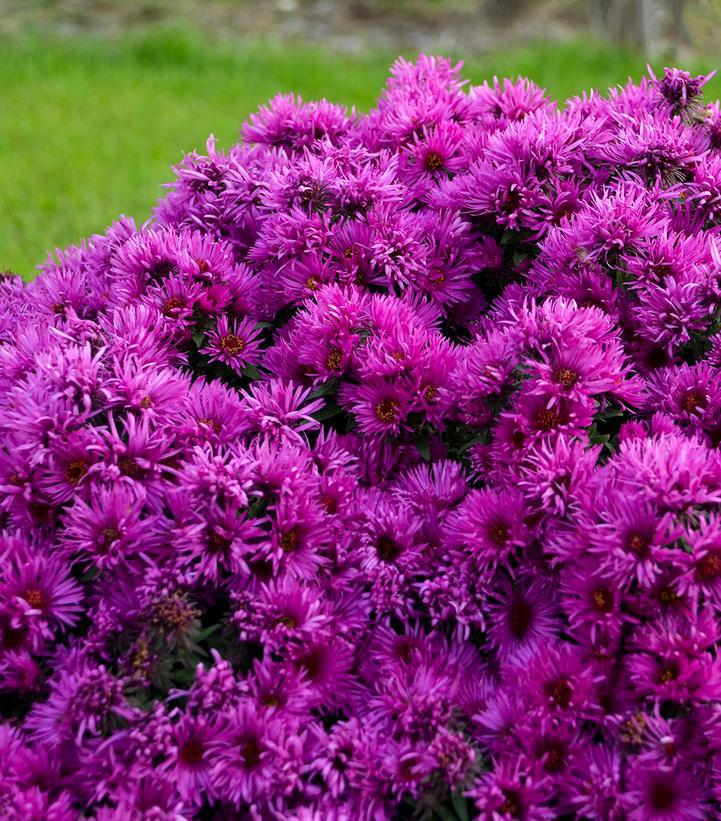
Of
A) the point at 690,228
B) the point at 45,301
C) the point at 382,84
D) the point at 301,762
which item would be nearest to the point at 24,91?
the point at 382,84

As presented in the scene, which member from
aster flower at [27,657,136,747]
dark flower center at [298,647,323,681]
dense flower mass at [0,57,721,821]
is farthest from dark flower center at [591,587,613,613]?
aster flower at [27,657,136,747]

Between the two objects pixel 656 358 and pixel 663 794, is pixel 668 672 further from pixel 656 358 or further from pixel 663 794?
pixel 656 358

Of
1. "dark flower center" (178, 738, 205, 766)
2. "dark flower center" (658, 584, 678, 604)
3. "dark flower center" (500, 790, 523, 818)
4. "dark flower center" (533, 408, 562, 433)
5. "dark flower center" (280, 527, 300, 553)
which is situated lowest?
"dark flower center" (500, 790, 523, 818)

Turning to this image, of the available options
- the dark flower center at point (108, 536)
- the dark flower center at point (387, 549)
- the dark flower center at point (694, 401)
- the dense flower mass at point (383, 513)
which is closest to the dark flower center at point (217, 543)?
the dense flower mass at point (383, 513)

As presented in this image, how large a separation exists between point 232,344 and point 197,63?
7.12m

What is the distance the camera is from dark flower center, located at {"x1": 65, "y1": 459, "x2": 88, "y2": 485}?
1561 mm

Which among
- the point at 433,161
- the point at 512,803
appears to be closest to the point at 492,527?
the point at 512,803

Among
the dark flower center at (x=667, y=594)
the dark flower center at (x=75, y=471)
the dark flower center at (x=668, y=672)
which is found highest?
the dark flower center at (x=75, y=471)

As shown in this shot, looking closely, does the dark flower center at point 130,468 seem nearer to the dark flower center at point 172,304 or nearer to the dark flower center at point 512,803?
the dark flower center at point 172,304

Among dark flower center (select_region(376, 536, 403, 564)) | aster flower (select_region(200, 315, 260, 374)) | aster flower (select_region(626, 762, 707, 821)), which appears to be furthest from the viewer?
aster flower (select_region(200, 315, 260, 374))

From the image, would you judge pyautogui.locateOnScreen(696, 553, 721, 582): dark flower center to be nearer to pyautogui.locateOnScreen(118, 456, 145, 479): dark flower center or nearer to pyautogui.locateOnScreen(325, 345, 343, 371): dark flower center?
pyautogui.locateOnScreen(325, 345, 343, 371): dark flower center

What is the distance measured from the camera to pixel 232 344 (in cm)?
188

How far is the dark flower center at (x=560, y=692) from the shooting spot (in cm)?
143

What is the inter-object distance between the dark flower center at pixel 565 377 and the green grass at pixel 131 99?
354cm
